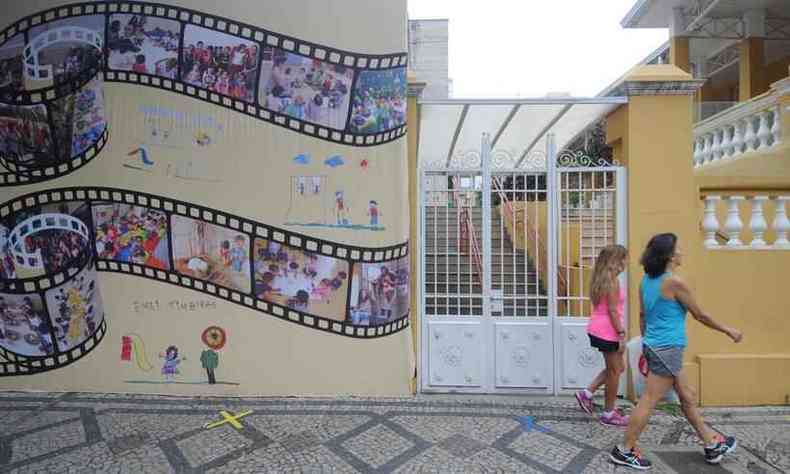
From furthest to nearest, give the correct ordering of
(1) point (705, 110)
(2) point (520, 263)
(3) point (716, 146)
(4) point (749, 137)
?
(1) point (705, 110) < (3) point (716, 146) < (4) point (749, 137) < (2) point (520, 263)

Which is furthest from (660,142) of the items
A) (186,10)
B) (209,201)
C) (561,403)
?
(186,10)

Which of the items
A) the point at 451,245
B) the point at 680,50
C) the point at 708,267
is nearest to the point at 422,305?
the point at 451,245

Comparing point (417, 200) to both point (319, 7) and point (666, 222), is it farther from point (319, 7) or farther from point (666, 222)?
point (666, 222)

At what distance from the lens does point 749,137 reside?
556cm

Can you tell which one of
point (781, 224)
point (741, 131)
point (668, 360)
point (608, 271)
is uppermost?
point (741, 131)

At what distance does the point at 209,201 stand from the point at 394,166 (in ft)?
5.70

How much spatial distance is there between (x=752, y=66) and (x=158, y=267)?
14.0m

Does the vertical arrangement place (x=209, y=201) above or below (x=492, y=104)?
below

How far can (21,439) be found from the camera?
3.52 m

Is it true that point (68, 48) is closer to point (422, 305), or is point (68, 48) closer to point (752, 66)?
point (422, 305)

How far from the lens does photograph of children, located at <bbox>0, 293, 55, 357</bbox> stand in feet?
14.5

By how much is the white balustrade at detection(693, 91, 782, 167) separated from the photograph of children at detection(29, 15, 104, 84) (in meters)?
7.14

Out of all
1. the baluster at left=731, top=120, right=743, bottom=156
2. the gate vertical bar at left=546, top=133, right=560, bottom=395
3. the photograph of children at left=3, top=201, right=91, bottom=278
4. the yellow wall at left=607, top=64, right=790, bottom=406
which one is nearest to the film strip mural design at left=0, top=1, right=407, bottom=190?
the photograph of children at left=3, top=201, right=91, bottom=278

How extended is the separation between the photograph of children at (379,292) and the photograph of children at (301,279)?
0.12 meters
